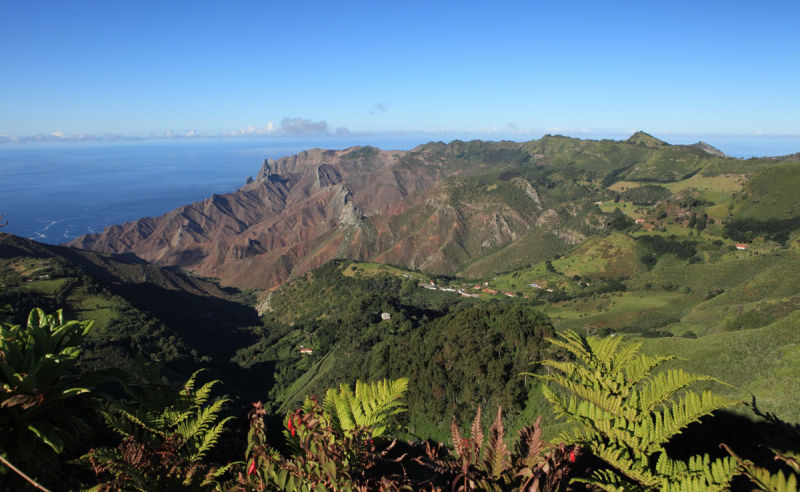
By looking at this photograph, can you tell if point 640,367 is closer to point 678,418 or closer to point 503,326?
point 678,418

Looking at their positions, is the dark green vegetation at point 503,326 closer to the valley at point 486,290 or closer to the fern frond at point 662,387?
the fern frond at point 662,387

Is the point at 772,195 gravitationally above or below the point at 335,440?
below

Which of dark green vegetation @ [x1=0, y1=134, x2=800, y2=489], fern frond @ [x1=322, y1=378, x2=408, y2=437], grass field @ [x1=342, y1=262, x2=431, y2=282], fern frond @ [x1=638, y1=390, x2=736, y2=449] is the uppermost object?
fern frond @ [x1=322, y1=378, x2=408, y2=437]

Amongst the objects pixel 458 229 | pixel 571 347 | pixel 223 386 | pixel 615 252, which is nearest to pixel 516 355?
pixel 571 347

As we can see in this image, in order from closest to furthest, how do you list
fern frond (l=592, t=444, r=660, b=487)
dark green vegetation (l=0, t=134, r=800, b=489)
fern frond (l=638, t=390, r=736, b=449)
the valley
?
1. fern frond (l=592, t=444, r=660, b=487)
2. dark green vegetation (l=0, t=134, r=800, b=489)
3. fern frond (l=638, t=390, r=736, b=449)
4. the valley

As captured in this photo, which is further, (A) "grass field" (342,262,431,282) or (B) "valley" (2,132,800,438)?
(A) "grass field" (342,262,431,282)

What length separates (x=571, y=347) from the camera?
674cm

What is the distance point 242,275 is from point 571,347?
586 ft

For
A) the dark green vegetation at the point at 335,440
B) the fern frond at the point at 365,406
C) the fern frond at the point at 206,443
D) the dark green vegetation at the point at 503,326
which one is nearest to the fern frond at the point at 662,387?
the dark green vegetation at the point at 335,440

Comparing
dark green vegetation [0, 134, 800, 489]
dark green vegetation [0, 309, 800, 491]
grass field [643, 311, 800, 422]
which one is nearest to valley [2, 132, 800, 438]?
grass field [643, 311, 800, 422]

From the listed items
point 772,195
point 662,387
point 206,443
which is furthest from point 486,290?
point 206,443

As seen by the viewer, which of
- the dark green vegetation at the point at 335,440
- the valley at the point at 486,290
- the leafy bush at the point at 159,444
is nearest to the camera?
the dark green vegetation at the point at 335,440

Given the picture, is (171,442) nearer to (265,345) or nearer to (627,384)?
(627,384)

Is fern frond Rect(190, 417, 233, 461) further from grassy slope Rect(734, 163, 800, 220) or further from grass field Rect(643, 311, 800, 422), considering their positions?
grassy slope Rect(734, 163, 800, 220)
